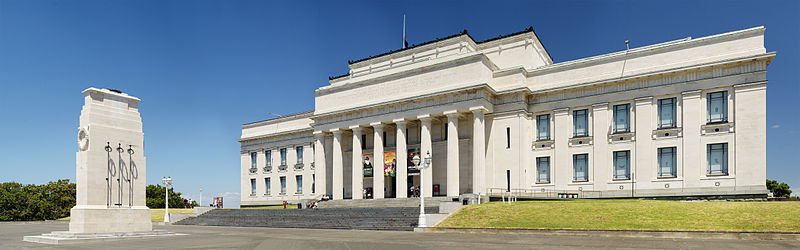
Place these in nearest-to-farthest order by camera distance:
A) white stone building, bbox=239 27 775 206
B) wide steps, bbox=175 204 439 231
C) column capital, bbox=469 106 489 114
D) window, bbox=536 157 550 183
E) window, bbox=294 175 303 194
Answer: wide steps, bbox=175 204 439 231
white stone building, bbox=239 27 775 206
column capital, bbox=469 106 489 114
window, bbox=536 157 550 183
window, bbox=294 175 303 194

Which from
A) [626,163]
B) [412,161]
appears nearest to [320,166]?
[412,161]

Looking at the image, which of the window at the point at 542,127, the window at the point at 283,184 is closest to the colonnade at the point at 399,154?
the window at the point at 542,127

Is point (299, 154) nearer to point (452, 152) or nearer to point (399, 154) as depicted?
point (399, 154)

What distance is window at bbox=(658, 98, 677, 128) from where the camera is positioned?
39.5 metres

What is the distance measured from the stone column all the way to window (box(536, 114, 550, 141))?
17949mm

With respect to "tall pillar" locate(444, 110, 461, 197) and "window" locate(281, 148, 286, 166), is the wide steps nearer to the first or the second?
"tall pillar" locate(444, 110, 461, 197)

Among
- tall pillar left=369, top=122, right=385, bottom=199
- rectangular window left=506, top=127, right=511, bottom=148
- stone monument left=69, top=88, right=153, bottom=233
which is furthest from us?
tall pillar left=369, top=122, right=385, bottom=199

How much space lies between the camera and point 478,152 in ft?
145

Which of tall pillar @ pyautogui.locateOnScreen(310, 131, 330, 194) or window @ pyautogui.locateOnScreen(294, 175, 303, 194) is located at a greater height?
tall pillar @ pyautogui.locateOnScreen(310, 131, 330, 194)

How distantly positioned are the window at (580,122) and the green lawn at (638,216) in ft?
44.6

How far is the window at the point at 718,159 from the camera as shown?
121 feet

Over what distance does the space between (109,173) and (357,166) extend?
29.4 metres

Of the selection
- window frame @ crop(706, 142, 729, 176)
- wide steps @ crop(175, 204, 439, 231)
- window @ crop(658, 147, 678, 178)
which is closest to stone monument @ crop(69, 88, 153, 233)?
wide steps @ crop(175, 204, 439, 231)

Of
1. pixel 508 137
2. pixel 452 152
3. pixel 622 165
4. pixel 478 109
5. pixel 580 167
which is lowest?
pixel 580 167
